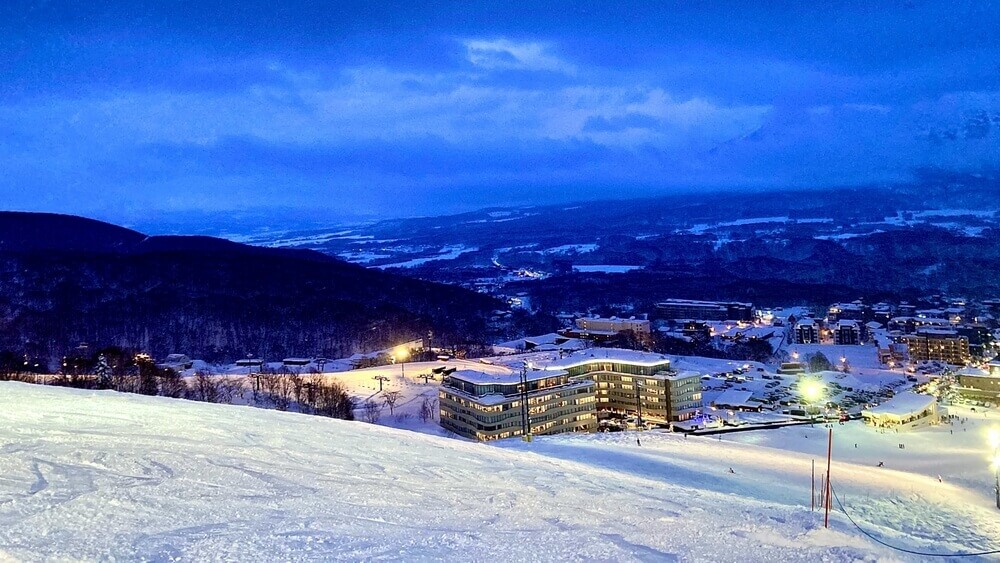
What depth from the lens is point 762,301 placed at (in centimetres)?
9150

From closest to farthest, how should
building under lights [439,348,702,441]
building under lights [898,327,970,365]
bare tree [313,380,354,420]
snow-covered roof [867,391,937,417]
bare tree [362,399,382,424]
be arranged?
bare tree [313,380,354,420], bare tree [362,399,382,424], building under lights [439,348,702,441], snow-covered roof [867,391,937,417], building under lights [898,327,970,365]

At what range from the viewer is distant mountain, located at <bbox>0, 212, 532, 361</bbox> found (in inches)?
2297

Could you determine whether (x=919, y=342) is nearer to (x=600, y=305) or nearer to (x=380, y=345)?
(x=600, y=305)

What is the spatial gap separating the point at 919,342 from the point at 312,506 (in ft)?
212

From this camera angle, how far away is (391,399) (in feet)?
119

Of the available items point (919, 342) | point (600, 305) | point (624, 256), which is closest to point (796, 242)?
point (624, 256)

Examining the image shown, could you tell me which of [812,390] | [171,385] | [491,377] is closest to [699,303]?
[812,390]

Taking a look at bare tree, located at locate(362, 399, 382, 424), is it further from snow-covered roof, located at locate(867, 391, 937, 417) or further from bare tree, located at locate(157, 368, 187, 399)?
snow-covered roof, located at locate(867, 391, 937, 417)

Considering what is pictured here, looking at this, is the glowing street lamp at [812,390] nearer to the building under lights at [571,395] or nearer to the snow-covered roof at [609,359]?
the building under lights at [571,395]

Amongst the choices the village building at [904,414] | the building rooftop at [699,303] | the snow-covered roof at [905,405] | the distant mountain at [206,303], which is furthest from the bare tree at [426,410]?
the building rooftop at [699,303]

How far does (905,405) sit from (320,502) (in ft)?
110

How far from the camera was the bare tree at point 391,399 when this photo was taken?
34.9m

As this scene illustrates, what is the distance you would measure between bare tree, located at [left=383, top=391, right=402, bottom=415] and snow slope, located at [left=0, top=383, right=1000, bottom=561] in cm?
2091

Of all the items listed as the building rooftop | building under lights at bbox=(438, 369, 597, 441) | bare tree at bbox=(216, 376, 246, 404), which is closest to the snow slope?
building under lights at bbox=(438, 369, 597, 441)
